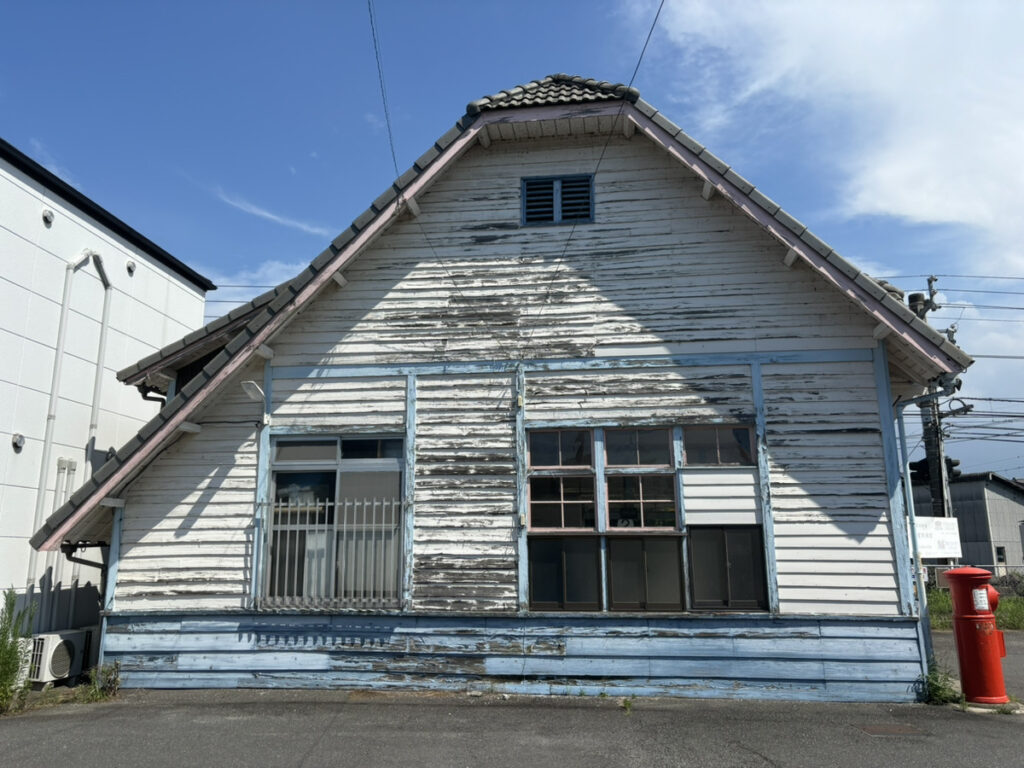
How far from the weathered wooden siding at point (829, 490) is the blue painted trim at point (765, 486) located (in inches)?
2.2

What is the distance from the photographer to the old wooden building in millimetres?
8156

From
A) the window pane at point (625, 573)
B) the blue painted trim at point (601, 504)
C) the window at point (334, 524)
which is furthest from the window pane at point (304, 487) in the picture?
the window pane at point (625, 573)

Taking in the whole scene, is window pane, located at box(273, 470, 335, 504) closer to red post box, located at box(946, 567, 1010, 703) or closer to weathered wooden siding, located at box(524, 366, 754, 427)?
weathered wooden siding, located at box(524, 366, 754, 427)

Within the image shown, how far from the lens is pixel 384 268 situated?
9453 millimetres

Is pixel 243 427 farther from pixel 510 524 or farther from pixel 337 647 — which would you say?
pixel 510 524

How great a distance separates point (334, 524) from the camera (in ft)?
29.2

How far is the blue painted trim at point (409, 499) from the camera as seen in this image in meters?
8.62

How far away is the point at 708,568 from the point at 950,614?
11.4m

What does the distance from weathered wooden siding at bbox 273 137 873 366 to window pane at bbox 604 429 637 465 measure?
97cm

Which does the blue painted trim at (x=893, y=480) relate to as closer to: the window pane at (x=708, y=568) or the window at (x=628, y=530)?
the window at (x=628, y=530)

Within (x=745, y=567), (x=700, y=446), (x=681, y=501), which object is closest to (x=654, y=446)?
(x=700, y=446)

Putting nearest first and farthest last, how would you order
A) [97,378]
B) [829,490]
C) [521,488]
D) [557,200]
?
[829,490] < [521,488] < [557,200] < [97,378]

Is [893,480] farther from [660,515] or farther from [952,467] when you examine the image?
[952,467]

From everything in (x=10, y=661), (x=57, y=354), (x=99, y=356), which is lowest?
(x=10, y=661)
